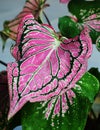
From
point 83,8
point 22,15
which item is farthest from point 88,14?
point 22,15

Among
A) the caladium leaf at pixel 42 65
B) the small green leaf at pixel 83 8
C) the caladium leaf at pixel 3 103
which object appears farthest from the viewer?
the small green leaf at pixel 83 8

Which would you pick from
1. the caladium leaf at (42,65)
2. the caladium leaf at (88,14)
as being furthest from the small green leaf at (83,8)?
the caladium leaf at (42,65)

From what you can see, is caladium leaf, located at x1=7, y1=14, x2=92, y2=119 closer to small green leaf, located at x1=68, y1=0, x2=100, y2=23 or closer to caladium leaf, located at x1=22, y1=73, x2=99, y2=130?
caladium leaf, located at x1=22, y1=73, x2=99, y2=130

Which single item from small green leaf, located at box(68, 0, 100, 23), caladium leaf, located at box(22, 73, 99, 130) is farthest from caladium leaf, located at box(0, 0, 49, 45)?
caladium leaf, located at box(22, 73, 99, 130)

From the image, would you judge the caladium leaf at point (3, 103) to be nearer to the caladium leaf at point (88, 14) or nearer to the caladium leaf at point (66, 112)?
the caladium leaf at point (66, 112)

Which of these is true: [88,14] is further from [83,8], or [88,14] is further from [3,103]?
[3,103]

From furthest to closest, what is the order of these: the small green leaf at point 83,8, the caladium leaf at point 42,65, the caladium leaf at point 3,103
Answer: the small green leaf at point 83,8 < the caladium leaf at point 3,103 < the caladium leaf at point 42,65
